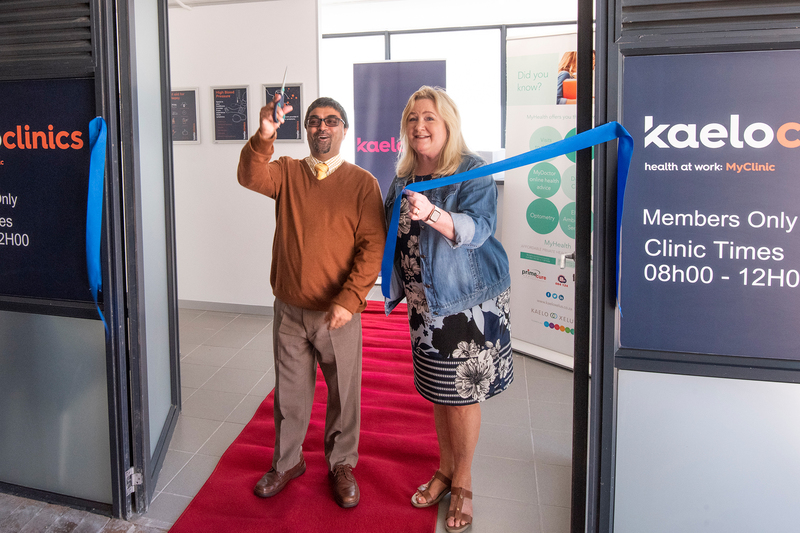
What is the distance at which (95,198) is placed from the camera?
193 cm

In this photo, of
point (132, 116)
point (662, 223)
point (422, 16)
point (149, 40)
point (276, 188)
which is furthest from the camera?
point (422, 16)

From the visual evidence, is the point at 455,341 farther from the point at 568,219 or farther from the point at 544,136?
the point at 544,136

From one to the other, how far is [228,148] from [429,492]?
11.9 feet

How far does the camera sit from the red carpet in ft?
6.86

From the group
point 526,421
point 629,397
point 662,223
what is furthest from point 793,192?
Result: point 526,421

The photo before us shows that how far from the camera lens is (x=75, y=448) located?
2.17 m

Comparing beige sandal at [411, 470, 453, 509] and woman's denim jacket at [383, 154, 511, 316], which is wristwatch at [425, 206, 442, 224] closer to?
woman's denim jacket at [383, 154, 511, 316]

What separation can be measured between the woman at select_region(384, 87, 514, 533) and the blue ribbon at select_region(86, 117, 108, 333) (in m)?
1.00

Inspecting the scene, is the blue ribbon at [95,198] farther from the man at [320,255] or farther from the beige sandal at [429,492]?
the beige sandal at [429,492]

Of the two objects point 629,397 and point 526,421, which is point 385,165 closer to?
point 526,421

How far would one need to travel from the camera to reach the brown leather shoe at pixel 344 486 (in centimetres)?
217

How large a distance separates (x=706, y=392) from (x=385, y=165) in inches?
170

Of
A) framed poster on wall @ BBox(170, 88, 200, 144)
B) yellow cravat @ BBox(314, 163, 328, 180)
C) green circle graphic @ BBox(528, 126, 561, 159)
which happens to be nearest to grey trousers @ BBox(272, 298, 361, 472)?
yellow cravat @ BBox(314, 163, 328, 180)

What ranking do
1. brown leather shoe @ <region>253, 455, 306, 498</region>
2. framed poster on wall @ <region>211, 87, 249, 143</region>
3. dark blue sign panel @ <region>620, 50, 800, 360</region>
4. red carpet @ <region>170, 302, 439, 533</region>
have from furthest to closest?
framed poster on wall @ <region>211, 87, 249, 143</region> < brown leather shoe @ <region>253, 455, 306, 498</region> < red carpet @ <region>170, 302, 439, 533</region> < dark blue sign panel @ <region>620, 50, 800, 360</region>
